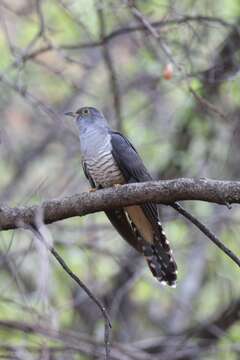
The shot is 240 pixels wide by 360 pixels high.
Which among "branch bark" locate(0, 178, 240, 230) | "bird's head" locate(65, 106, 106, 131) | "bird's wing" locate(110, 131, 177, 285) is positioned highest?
"bird's head" locate(65, 106, 106, 131)

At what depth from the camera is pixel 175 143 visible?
7023mm

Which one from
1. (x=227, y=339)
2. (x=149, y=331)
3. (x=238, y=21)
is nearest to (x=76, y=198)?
(x=227, y=339)

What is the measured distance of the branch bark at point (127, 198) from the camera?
10.9 ft

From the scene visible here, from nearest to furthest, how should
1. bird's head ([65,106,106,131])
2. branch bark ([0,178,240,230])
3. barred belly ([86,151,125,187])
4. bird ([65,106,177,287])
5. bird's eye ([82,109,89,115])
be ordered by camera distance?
branch bark ([0,178,240,230]), bird ([65,106,177,287]), barred belly ([86,151,125,187]), bird's head ([65,106,106,131]), bird's eye ([82,109,89,115])

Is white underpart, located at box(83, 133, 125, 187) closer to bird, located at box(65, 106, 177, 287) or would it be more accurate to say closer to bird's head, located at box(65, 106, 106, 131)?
bird, located at box(65, 106, 177, 287)

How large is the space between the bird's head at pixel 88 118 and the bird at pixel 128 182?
272 mm

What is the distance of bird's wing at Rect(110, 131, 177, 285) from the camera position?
4629mm

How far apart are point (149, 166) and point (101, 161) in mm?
2923

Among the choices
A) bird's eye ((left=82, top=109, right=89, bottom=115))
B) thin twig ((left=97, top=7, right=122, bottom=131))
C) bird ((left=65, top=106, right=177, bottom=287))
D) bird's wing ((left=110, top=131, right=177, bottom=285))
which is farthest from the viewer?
thin twig ((left=97, top=7, right=122, bottom=131))

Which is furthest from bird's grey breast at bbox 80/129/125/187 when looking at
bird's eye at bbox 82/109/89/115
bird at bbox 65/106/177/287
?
bird's eye at bbox 82/109/89/115

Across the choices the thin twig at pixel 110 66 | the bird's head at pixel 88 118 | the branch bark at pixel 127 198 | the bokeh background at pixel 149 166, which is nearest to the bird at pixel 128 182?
the bird's head at pixel 88 118

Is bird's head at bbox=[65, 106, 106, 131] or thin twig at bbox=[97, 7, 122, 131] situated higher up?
thin twig at bbox=[97, 7, 122, 131]

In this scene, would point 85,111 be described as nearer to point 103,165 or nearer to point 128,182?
point 103,165

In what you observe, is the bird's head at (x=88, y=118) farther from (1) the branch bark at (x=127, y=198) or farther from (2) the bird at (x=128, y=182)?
(1) the branch bark at (x=127, y=198)
